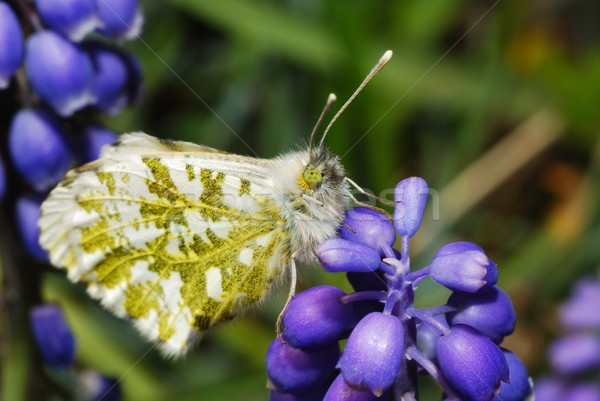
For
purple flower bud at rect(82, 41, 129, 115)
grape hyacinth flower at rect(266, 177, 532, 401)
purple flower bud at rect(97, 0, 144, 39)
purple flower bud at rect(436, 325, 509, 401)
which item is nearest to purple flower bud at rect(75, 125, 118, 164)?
purple flower bud at rect(82, 41, 129, 115)

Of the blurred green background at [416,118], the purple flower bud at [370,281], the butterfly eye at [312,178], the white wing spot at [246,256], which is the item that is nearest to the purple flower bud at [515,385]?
the purple flower bud at [370,281]

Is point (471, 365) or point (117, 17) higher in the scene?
point (471, 365)

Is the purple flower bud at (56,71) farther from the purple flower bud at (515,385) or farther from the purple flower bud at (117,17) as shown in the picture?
the purple flower bud at (515,385)

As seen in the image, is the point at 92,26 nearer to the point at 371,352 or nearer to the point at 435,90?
the point at 371,352

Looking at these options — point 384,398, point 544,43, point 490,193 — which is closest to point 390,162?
point 490,193

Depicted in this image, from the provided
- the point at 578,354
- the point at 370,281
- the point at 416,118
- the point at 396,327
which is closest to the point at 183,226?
the point at 370,281

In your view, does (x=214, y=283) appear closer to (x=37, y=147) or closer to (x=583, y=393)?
(x=37, y=147)

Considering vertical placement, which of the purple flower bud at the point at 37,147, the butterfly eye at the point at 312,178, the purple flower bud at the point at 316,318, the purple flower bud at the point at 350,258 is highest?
the purple flower bud at the point at 350,258

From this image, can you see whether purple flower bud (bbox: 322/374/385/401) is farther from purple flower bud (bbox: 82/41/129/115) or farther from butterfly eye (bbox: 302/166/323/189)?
purple flower bud (bbox: 82/41/129/115)
